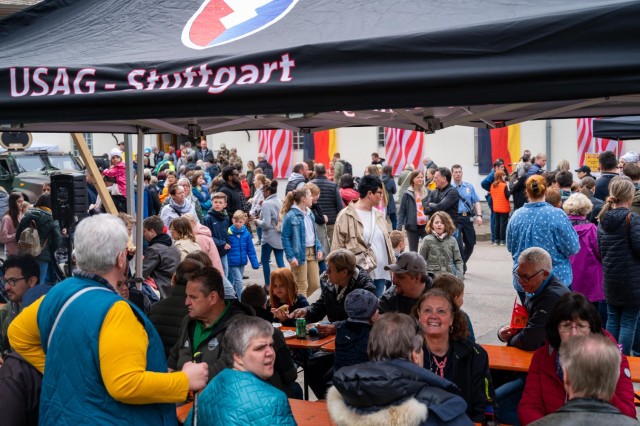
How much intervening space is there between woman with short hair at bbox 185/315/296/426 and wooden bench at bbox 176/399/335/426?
948 millimetres

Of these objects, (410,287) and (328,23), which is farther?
(410,287)

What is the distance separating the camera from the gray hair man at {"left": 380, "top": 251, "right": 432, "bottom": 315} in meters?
6.52

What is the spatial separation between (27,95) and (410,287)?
335 cm

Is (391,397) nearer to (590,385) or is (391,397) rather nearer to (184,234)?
(590,385)

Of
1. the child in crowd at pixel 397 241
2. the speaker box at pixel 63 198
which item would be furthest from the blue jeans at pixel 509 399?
the speaker box at pixel 63 198

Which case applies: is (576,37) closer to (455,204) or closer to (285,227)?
(285,227)

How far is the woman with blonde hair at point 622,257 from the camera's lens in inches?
313

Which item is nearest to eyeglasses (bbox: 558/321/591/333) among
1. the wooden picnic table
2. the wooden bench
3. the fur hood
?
the wooden bench

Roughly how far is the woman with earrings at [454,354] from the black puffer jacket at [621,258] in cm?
A: 362

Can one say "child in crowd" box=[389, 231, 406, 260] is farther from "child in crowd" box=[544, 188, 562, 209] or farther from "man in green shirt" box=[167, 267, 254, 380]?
"man in green shirt" box=[167, 267, 254, 380]

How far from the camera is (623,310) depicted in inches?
322

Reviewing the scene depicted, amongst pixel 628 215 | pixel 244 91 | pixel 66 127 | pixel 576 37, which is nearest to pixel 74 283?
pixel 244 91

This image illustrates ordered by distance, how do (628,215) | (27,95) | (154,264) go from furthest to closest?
(154,264), (628,215), (27,95)

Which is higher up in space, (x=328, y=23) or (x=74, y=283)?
(x=328, y=23)
